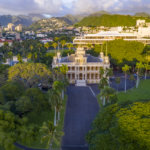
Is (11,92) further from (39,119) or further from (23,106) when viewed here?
(39,119)

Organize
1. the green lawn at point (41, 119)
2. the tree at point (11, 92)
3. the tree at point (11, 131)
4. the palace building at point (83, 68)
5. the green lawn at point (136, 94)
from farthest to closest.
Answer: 1. the palace building at point (83, 68)
2. the green lawn at point (136, 94)
3. the tree at point (11, 92)
4. the green lawn at point (41, 119)
5. the tree at point (11, 131)

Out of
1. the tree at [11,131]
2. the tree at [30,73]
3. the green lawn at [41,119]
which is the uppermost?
the tree at [30,73]

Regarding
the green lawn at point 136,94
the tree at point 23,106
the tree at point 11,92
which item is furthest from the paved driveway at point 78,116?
the tree at point 11,92

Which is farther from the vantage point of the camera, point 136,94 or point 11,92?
point 136,94

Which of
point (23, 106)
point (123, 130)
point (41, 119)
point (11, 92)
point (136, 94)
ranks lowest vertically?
point (41, 119)

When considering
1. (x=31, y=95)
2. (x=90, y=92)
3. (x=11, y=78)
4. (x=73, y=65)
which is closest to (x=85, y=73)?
(x=73, y=65)

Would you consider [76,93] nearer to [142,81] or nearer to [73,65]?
[73,65]

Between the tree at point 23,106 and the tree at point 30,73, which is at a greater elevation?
the tree at point 30,73

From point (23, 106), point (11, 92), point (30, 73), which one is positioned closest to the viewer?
point (23, 106)

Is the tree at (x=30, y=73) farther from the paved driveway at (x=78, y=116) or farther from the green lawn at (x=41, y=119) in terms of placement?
the green lawn at (x=41, y=119)

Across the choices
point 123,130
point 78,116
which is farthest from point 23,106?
point 123,130
